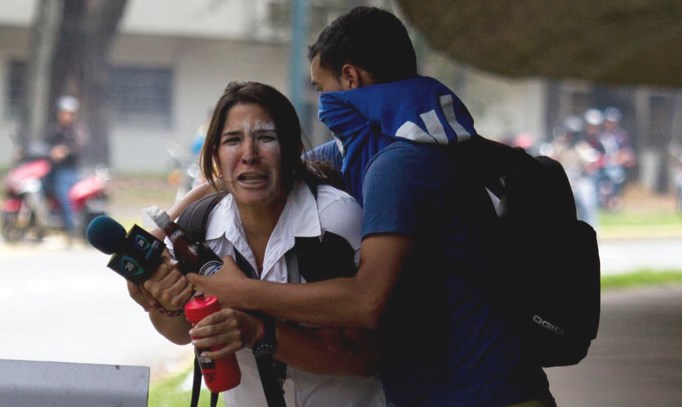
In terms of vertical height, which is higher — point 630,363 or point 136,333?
point 630,363

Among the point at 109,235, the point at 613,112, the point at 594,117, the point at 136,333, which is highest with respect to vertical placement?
the point at 109,235

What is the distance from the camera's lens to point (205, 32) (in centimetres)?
2906

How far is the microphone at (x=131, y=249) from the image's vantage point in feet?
9.00

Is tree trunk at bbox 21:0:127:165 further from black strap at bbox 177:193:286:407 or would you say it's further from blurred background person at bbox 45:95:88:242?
black strap at bbox 177:193:286:407

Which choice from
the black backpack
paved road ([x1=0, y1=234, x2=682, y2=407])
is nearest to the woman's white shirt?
the black backpack

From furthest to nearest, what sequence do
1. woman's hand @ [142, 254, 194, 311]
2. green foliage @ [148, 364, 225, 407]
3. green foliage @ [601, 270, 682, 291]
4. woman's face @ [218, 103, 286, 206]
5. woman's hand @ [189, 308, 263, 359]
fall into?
green foliage @ [601, 270, 682, 291] → green foliage @ [148, 364, 225, 407] → woman's face @ [218, 103, 286, 206] → woman's hand @ [142, 254, 194, 311] → woman's hand @ [189, 308, 263, 359]

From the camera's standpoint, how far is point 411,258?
2.76 m

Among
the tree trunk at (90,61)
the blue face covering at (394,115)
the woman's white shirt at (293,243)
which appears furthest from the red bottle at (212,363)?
the tree trunk at (90,61)

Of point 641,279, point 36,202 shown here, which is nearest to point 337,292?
point 641,279

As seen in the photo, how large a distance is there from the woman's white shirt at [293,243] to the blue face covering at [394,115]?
13 centimetres

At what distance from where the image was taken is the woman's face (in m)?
2.95

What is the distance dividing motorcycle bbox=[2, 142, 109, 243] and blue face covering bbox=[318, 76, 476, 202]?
13.4 meters

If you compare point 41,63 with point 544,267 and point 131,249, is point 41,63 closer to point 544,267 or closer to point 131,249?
point 131,249

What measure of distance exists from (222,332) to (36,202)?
1426 cm
